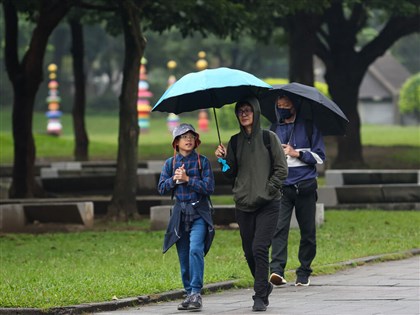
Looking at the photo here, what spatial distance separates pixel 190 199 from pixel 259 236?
635 millimetres

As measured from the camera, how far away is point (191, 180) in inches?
440

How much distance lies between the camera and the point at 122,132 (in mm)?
22438

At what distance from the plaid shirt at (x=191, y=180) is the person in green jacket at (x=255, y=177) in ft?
0.53

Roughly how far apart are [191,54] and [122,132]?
62.0 m

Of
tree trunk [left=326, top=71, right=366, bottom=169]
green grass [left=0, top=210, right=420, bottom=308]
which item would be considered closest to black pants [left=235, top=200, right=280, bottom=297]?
green grass [left=0, top=210, right=420, bottom=308]

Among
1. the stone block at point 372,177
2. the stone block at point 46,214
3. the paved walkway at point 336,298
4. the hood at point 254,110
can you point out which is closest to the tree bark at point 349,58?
the stone block at point 372,177

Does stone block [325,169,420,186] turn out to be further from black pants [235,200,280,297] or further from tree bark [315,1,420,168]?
black pants [235,200,280,297]

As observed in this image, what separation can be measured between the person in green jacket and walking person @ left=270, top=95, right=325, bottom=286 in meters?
1.46

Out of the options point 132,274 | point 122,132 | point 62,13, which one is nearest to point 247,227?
point 132,274

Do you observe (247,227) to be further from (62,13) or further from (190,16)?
(190,16)

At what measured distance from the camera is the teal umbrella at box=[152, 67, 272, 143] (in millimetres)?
11055

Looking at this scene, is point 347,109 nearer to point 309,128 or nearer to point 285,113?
point 309,128

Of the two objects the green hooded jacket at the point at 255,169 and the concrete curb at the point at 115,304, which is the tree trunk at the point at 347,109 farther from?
the green hooded jacket at the point at 255,169

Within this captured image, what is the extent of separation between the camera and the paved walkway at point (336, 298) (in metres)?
11.0
